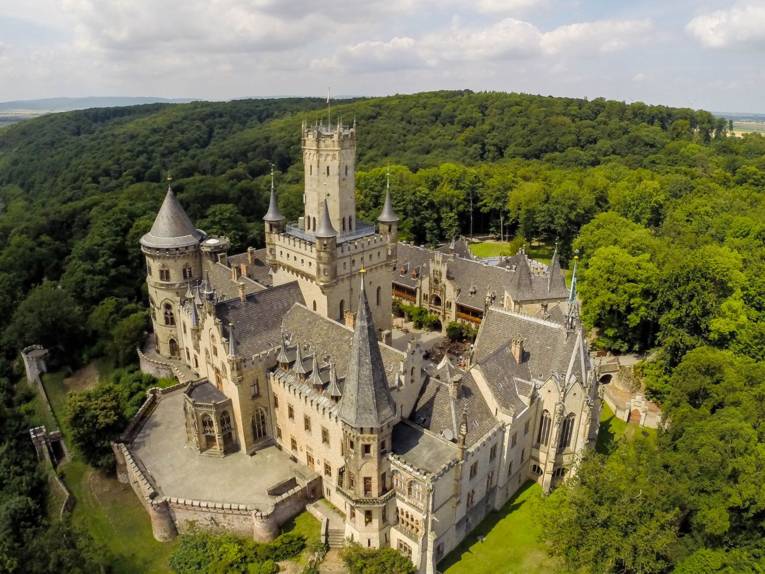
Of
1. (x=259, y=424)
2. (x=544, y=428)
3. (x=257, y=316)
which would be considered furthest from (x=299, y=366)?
(x=544, y=428)

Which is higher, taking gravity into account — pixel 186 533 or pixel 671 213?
pixel 671 213

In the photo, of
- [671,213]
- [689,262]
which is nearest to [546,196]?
[671,213]

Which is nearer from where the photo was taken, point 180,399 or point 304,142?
point 304,142

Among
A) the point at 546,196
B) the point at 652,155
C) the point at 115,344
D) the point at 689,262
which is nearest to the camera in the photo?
the point at 689,262

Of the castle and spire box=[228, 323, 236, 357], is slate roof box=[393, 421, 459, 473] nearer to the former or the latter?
the castle

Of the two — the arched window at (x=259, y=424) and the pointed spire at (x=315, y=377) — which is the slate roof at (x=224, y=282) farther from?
the pointed spire at (x=315, y=377)

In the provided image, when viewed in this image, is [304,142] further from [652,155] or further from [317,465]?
[652,155]

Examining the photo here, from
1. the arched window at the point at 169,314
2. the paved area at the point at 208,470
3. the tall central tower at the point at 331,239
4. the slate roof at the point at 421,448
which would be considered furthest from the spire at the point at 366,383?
the arched window at the point at 169,314

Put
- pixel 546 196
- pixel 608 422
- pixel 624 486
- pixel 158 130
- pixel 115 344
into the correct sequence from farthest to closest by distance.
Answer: pixel 158 130 → pixel 546 196 → pixel 115 344 → pixel 608 422 → pixel 624 486
